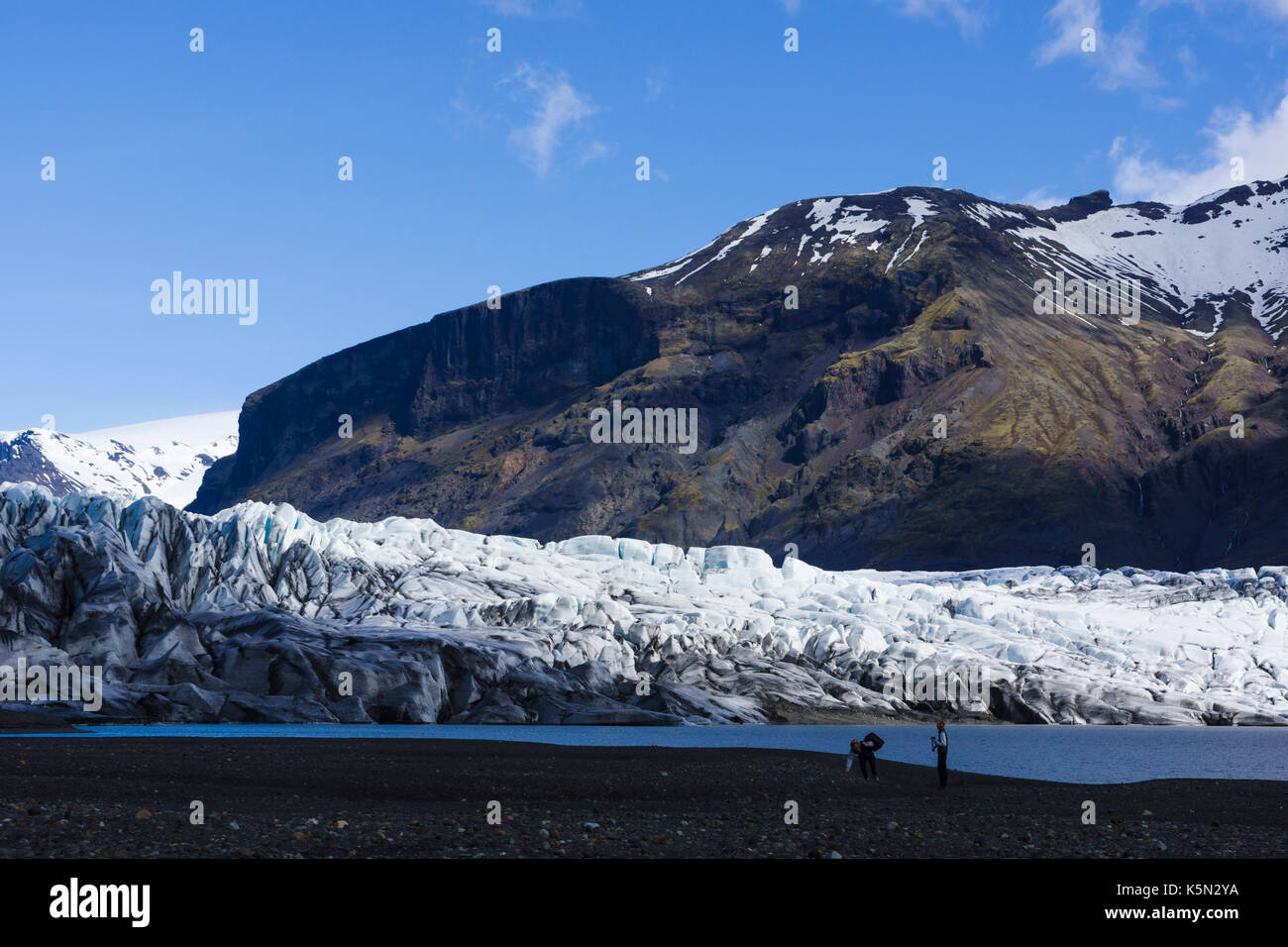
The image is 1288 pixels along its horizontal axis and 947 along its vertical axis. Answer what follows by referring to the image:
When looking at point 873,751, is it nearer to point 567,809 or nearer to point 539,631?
point 567,809

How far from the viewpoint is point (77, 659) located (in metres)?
89.1

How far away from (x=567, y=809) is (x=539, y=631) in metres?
84.1

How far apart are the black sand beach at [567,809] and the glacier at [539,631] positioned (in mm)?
42831

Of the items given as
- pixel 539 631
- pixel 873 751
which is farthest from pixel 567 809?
pixel 539 631

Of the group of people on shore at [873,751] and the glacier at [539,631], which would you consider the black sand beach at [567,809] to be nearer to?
the group of people on shore at [873,751]

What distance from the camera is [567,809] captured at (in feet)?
95.6

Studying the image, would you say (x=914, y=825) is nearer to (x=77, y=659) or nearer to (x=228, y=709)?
(x=228, y=709)

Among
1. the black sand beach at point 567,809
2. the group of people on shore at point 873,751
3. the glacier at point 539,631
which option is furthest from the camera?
the glacier at point 539,631

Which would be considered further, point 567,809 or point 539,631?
point 539,631

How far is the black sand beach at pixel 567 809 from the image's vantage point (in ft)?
69.9

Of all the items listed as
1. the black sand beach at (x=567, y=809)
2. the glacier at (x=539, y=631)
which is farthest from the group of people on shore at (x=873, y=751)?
the glacier at (x=539, y=631)

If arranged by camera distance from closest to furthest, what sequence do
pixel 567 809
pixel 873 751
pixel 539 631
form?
1. pixel 567 809
2. pixel 873 751
3. pixel 539 631
